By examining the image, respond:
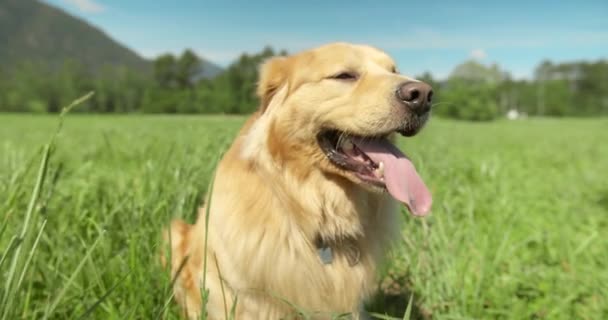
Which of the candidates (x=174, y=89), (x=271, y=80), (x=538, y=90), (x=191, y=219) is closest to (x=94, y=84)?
(x=174, y=89)

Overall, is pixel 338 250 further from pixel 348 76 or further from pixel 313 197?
pixel 348 76

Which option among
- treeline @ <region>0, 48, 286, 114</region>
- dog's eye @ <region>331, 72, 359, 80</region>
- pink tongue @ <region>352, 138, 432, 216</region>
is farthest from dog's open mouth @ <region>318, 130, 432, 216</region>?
treeline @ <region>0, 48, 286, 114</region>

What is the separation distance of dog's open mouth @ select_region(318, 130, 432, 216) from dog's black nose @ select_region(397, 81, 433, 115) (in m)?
0.24

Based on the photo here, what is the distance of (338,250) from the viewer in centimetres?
240

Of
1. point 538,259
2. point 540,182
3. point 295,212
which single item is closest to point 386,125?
point 295,212

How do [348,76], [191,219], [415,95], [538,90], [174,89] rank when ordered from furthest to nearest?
[538,90]
[174,89]
[191,219]
[348,76]
[415,95]

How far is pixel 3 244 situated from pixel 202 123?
2279mm

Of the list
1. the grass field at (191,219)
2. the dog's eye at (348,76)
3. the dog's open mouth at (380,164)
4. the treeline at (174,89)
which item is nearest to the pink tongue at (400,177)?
the dog's open mouth at (380,164)

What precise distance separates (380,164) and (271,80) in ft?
2.77

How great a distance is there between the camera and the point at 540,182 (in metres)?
6.66

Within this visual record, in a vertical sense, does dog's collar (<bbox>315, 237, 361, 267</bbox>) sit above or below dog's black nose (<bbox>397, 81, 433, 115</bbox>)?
below

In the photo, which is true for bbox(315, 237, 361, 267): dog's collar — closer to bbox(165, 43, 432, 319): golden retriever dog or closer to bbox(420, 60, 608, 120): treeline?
bbox(165, 43, 432, 319): golden retriever dog

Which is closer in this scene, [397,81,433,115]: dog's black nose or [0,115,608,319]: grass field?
[0,115,608,319]: grass field

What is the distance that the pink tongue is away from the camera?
7.27 feet
